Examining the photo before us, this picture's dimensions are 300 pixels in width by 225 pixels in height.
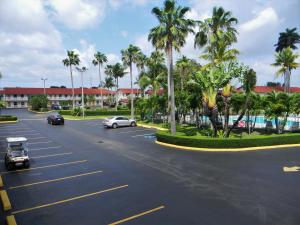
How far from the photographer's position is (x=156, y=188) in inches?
505

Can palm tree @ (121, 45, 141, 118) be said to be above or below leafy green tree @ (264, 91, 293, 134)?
above

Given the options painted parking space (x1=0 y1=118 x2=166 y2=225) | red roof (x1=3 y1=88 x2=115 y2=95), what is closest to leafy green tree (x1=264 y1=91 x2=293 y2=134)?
painted parking space (x1=0 y1=118 x2=166 y2=225)

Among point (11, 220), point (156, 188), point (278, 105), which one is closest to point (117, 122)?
point (278, 105)

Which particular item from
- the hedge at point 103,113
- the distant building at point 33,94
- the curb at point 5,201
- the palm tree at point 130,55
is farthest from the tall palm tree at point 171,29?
the distant building at point 33,94

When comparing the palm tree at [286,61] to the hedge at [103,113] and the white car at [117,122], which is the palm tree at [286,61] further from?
the hedge at [103,113]

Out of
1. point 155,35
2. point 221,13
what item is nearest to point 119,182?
point 155,35

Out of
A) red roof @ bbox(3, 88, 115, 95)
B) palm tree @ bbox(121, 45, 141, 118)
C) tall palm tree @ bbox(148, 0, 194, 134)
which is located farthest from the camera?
red roof @ bbox(3, 88, 115, 95)

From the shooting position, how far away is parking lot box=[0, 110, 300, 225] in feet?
32.3

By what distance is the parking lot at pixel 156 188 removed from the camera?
985 centimetres

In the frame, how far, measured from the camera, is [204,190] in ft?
40.9

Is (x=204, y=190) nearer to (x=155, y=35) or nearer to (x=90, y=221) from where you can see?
(x=90, y=221)

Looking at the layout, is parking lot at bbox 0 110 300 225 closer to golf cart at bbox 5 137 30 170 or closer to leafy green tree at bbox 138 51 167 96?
golf cart at bbox 5 137 30 170

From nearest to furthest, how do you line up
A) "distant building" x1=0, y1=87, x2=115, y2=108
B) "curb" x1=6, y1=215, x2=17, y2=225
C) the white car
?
"curb" x1=6, y1=215, x2=17, y2=225 → the white car → "distant building" x1=0, y1=87, x2=115, y2=108

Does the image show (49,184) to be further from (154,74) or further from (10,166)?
(154,74)
